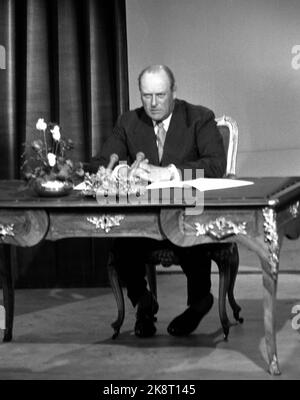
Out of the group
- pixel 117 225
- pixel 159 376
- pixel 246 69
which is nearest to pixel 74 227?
pixel 117 225

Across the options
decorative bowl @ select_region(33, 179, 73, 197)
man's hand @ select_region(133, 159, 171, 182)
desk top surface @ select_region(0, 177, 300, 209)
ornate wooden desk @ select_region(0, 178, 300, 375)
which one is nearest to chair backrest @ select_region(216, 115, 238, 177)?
desk top surface @ select_region(0, 177, 300, 209)

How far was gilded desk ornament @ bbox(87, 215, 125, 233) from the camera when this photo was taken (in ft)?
13.0

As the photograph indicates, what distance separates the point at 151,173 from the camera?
427 centimetres

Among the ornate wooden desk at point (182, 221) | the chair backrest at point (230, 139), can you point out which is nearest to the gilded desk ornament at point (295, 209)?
the ornate wooden desk at point (182, 221)

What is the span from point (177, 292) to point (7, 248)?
1.38m

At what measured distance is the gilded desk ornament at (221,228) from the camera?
3.87 m

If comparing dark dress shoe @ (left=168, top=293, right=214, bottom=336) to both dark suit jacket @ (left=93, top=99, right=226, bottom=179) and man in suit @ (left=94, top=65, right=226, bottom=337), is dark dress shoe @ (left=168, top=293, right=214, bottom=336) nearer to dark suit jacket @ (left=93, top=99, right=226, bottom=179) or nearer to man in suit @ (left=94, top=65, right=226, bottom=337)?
man in suit @ (left=94, top=65, right=226, bottom=337)

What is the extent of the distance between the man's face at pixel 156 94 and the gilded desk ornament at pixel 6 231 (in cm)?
100

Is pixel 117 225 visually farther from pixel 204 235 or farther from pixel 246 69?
pixel 246 69

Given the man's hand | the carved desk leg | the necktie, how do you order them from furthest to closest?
the necktie → the carved desk leg → the man's hand

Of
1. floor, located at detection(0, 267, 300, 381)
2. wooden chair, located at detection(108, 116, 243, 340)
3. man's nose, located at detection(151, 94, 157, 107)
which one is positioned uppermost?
man's nose, located at detection(151, 94, 157, 107)

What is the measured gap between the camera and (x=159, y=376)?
4055 millimetres

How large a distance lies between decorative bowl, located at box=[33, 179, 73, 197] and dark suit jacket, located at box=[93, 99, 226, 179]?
0.80 m

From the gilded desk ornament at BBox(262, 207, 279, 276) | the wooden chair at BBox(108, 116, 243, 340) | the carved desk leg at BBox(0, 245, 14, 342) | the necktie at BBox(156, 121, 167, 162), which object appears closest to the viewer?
the gilded desk ornament at BBox(262, 207, 279, 276)
